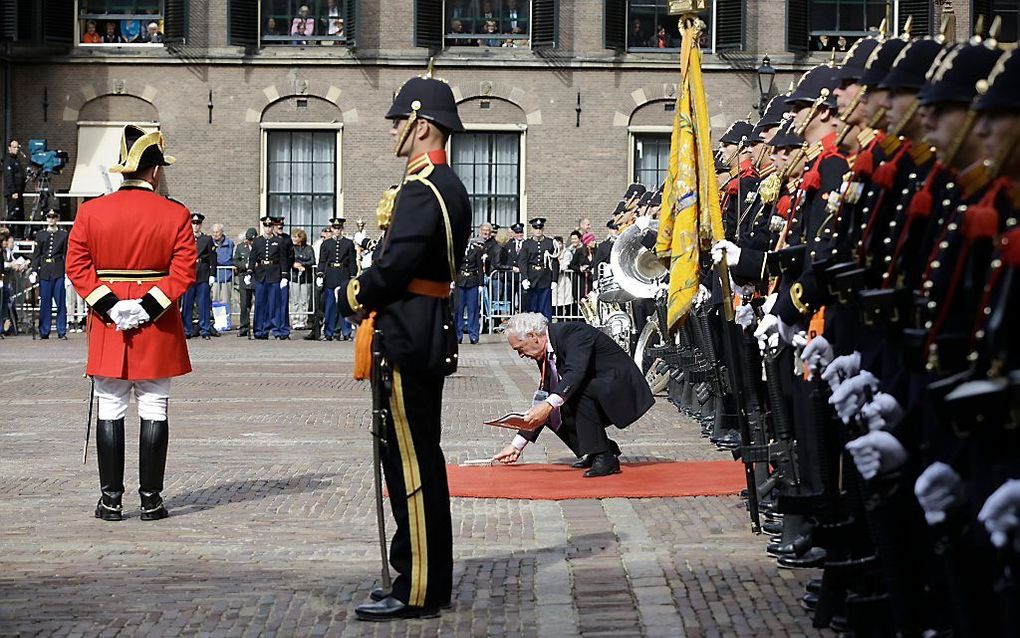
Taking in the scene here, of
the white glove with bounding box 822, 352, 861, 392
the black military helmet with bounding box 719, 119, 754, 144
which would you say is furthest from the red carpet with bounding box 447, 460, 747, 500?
the white glove with bounding box 822, 352, 861, 392

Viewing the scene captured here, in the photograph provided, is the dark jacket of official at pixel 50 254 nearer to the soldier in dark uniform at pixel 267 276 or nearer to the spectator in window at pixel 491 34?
the soldier in dark uniform at pixel 267 276

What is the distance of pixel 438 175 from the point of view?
7426 millimetres

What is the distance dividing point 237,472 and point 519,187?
26.3 m

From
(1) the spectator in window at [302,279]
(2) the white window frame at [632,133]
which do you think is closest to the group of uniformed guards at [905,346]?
(1) the spectator in window at [302,279]

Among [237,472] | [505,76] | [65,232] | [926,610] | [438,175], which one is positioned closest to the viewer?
[926,610]

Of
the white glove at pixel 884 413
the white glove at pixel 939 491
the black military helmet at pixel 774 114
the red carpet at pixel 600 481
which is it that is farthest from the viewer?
the black military helmet at pixel 774 114

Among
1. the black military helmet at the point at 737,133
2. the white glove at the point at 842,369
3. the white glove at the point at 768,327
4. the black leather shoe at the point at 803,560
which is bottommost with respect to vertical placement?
the black leather shoe at the point at 803,560

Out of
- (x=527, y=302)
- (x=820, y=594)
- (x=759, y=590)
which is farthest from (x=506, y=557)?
(x=527, y=302)

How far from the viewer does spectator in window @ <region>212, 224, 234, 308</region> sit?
33312 mm

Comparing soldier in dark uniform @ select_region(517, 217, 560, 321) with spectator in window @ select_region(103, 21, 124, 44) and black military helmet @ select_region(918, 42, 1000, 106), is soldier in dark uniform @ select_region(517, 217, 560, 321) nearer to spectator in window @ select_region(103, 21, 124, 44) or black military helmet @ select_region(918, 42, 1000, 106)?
spectator in window @ select_region(103, 21, 124, 44)

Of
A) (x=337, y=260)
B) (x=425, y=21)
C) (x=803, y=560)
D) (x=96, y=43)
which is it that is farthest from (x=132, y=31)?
(x=803, y=560)

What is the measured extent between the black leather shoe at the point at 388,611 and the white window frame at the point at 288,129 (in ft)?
101

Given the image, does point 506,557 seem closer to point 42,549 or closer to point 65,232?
point 42,549

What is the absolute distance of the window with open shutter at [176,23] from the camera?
3681 centimetres
